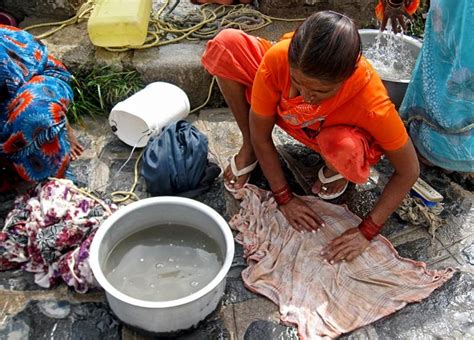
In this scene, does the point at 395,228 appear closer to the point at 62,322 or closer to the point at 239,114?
the point at 239,114

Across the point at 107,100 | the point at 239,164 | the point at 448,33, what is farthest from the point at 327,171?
the point at 107,100

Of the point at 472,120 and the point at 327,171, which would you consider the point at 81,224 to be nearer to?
the point at 327,171

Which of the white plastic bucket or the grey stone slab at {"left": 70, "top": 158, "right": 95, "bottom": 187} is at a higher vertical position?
the white plastic bucket

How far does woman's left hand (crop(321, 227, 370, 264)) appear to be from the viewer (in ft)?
6.95

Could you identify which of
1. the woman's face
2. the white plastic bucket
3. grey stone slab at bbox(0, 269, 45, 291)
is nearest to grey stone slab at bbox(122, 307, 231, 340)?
grey stone slab at bbox(0, 269, 45, 291)

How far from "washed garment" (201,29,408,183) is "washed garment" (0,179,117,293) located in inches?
31.7

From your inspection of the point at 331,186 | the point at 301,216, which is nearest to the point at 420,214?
the point at 331,186

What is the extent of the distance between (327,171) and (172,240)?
0.80m

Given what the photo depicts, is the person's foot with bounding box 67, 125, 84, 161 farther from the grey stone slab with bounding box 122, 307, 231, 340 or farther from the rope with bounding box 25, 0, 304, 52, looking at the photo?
the grey stone slab with bounding box 122, 307, 231, 340

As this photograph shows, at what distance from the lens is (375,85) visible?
1.90m

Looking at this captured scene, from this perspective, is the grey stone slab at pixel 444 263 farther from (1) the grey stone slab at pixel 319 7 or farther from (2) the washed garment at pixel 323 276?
(1) the grey stone slab at pixel 319 7

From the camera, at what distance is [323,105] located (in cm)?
189

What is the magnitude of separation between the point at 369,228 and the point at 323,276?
10.9 inches

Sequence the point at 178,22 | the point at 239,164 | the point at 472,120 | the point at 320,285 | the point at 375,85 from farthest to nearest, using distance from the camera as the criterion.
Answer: the point at 178,22 < the point at 239,164 < the point at 472,120 < the point at 320,285 < the point at 375,85
